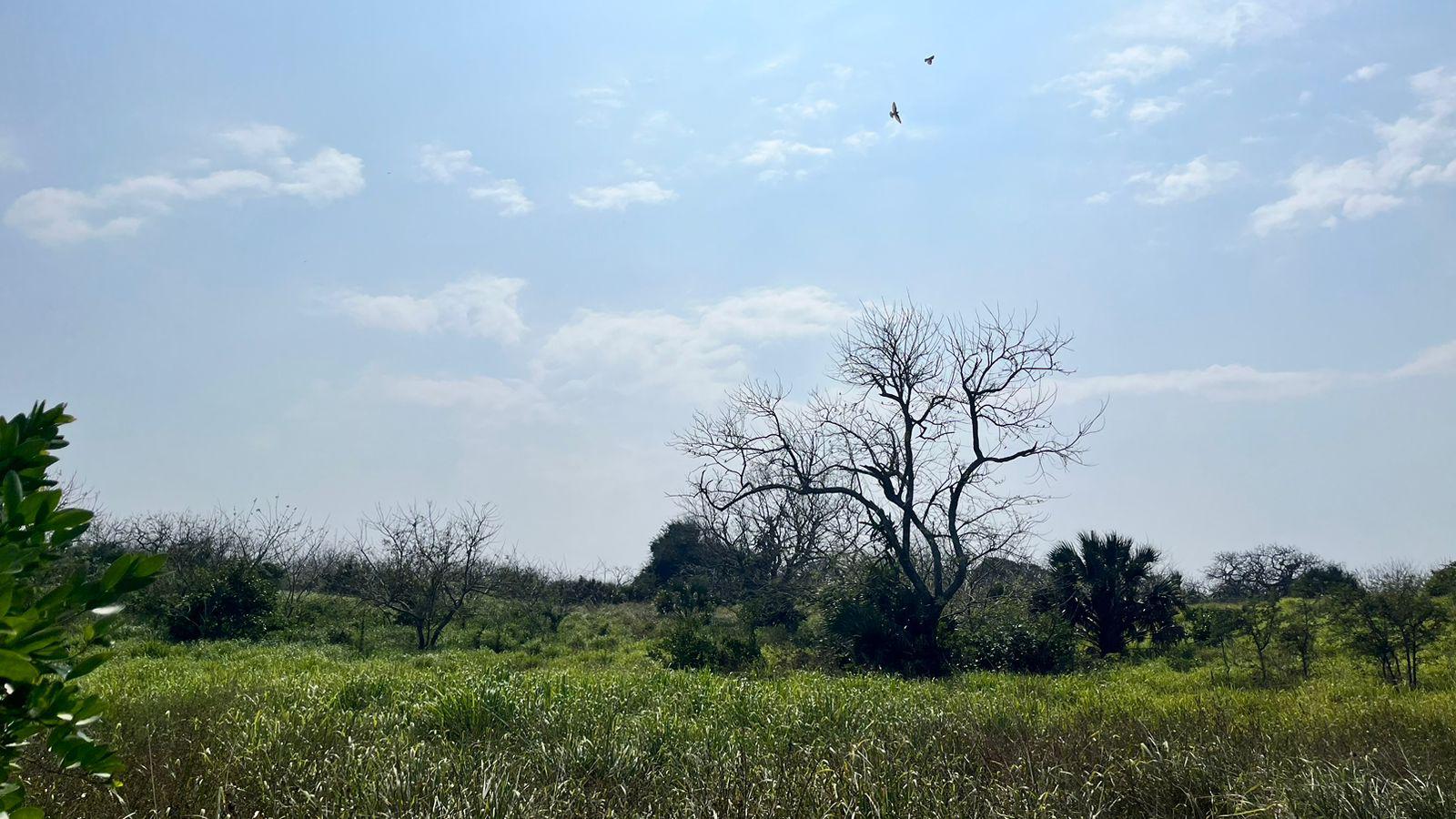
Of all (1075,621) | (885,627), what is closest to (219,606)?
(885,627)

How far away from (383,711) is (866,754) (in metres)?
3.94

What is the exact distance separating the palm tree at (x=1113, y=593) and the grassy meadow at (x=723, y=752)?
9.53 metres

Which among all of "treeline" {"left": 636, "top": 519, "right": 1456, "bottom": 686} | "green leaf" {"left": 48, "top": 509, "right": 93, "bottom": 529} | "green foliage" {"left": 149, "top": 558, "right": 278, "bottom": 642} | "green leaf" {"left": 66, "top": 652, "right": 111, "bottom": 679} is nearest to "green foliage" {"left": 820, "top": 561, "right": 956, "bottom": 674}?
"treeline" {"left": 636, "top": 519, "right": 1456, "bottom": 686}

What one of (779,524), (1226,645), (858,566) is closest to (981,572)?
(858,566)

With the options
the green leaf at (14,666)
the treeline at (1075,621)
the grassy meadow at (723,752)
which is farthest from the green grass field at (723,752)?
the treeline at (1075,621)

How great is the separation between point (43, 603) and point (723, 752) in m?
5.23

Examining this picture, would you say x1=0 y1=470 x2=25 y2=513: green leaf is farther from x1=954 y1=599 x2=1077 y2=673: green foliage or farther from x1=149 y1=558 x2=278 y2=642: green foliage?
x1=149 y1=558 x2=278 y2=642: green foliage

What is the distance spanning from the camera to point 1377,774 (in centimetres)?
539

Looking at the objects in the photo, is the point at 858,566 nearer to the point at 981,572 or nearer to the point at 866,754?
the point at 981,572

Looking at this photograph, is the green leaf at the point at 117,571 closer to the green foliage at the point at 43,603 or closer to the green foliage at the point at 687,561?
the green foliage at the point at 43,603

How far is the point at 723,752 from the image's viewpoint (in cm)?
609

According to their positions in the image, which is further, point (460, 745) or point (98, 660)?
point (460, 745)

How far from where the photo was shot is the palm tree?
1867cm

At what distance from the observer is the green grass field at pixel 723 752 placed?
486cm
